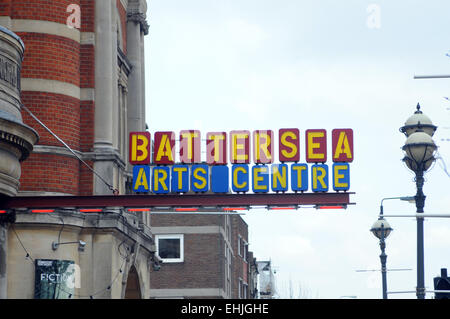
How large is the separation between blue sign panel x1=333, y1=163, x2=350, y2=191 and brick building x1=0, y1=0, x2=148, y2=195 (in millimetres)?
8856

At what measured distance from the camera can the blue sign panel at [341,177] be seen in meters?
36.6

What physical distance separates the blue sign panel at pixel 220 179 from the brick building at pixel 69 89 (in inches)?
164

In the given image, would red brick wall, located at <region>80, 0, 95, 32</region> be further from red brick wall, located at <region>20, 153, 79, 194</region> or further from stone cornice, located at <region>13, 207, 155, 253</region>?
stone cornice, located at <region>13, 207, 155, 253</region>

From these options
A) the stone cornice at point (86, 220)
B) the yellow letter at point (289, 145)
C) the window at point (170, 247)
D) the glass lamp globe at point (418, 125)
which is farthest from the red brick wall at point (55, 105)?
the window at point (170, 247)

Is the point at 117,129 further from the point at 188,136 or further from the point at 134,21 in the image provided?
the point at 134,21

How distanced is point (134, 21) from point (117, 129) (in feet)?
24.8

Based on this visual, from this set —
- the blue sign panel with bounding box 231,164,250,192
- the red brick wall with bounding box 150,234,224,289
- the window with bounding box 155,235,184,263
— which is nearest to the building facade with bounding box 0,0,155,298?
the blue sign panel with bounding box 231,164,250,192

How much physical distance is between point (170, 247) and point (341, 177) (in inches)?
1668

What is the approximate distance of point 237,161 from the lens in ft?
127

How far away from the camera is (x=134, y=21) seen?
47.4 m

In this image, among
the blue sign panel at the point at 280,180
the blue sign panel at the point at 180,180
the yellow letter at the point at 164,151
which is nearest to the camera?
the blue sign panel at the point at 280,180

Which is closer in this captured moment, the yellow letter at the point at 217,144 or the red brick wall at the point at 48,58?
the red brick wall at the point at 48,58

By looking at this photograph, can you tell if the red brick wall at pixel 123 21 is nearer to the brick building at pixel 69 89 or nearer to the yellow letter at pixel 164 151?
the brick building at pixel 69 89

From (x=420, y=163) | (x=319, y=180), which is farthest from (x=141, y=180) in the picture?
(x=420, y=163)
